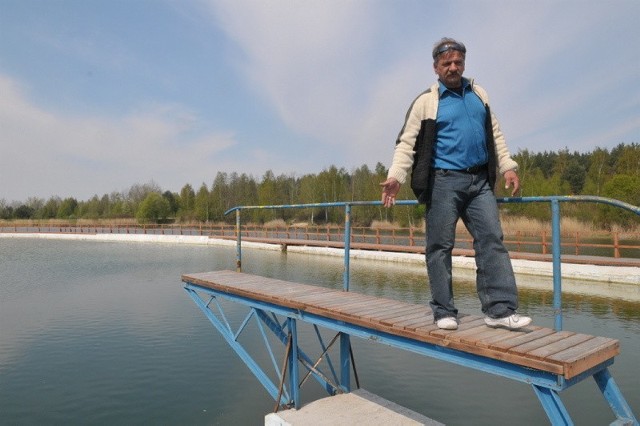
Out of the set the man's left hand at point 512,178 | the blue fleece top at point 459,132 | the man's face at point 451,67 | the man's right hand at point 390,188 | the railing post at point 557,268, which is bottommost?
the railing post at point 557,268

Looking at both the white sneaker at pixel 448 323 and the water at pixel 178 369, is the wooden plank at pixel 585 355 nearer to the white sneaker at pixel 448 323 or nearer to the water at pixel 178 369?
the white sneaker at pixel 448 323

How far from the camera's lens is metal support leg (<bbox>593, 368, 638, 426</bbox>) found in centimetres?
227

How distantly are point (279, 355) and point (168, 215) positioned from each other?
58324 mm

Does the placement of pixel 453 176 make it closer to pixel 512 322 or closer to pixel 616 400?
pixel 512 322

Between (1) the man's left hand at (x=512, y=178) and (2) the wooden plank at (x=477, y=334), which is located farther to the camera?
(1) the man's left hand at (x=512, y=178)

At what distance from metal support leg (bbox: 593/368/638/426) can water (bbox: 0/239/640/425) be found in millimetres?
3226

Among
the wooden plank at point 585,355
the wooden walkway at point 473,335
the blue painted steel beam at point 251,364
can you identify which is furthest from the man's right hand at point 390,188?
the blue painted steel beam at point 251,364

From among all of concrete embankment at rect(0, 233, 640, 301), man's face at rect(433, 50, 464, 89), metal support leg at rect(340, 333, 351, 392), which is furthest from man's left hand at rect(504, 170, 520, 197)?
concrete embankment at rect(0, 233, 640, 301)

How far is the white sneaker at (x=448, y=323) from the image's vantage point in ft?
8.97

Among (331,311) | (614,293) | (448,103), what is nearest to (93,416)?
(331,311)

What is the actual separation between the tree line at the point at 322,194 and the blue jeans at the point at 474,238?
3210 cm

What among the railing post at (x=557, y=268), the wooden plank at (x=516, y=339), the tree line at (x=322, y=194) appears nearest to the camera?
the wooden plank at (x=516, y=339)

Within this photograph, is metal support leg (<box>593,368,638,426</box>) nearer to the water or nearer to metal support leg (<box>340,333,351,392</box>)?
metal support leg (<box>340,333,351,392</box>)

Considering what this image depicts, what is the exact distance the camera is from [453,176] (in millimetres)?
2775
